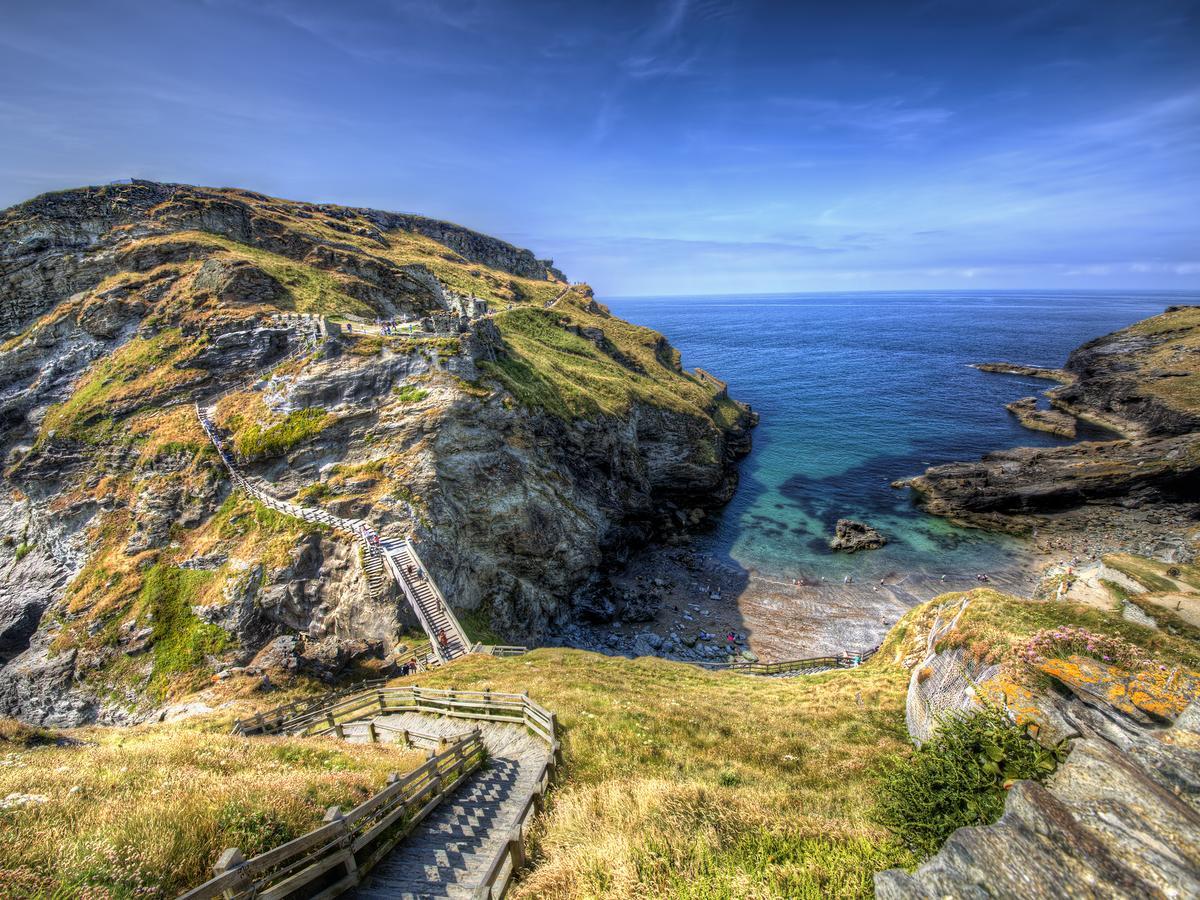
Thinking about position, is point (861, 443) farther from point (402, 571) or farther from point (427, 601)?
point (402, 571)

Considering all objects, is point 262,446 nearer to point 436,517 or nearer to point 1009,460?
point 436,517

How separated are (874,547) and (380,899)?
5055 centimetres

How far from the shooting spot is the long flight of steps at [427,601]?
26.4 m

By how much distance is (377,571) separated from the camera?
28.8 metres

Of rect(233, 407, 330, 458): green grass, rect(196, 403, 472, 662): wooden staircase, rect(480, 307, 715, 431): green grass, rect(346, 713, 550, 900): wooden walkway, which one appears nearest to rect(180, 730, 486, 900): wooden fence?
rect(346, 713, 550, 900): wooden walkway

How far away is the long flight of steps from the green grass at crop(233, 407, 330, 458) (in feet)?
38.0

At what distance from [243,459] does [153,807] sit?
32938mm

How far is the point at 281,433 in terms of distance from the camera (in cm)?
3450

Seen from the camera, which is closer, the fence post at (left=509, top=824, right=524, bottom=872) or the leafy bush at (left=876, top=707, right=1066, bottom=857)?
the leafy bush at (left=876, top=707, right=1066, bottom=857)

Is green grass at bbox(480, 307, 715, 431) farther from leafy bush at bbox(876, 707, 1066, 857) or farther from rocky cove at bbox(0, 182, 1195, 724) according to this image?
leafy bush at bbox(876, 707, 1066, 857)

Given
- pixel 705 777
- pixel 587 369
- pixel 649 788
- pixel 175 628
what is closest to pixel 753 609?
pixel 705 777

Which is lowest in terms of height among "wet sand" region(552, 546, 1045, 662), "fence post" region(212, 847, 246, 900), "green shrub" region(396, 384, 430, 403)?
"wet sand" region(552, 546, 1045, 662)

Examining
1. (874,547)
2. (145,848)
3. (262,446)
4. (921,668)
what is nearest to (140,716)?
(262,446)

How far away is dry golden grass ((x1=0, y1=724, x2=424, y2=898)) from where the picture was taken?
626 centimetres
